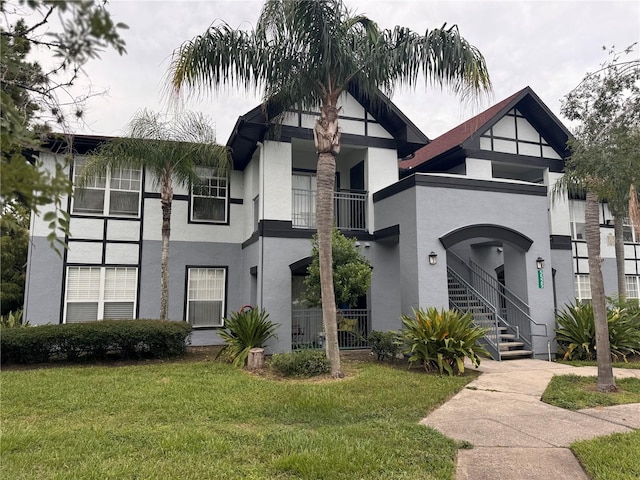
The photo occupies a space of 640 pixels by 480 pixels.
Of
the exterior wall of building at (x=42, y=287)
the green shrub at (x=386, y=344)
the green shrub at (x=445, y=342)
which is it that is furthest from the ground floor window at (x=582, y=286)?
the exterior wall of building at (x=42, y=287)

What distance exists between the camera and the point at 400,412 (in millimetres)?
6598

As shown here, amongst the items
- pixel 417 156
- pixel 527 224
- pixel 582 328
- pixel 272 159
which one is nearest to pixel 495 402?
pixel 582 328

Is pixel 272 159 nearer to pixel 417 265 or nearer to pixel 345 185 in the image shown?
pixel 345 185

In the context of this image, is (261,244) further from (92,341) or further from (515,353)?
(515,353)

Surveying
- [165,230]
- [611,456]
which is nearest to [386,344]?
[611,456]

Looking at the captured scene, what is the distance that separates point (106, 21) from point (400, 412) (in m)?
6.36

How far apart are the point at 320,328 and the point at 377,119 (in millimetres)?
6804

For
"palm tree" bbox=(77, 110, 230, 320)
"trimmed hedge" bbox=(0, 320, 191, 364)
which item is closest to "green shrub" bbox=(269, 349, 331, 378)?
"trimmed hedge" bbox=(0, 320, 191, 364)

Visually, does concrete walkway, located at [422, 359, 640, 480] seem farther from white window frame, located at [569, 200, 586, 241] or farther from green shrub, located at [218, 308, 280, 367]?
white window frame, located at [569, 200, 586, 241]

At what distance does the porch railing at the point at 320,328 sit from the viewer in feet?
41.0

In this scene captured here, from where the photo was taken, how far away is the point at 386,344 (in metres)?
10.7

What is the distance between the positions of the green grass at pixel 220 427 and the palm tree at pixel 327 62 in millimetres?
2083

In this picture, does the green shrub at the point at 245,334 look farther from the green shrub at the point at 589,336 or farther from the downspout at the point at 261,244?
the green shrub at the point at 589,336

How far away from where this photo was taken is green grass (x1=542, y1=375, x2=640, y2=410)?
7250mm
